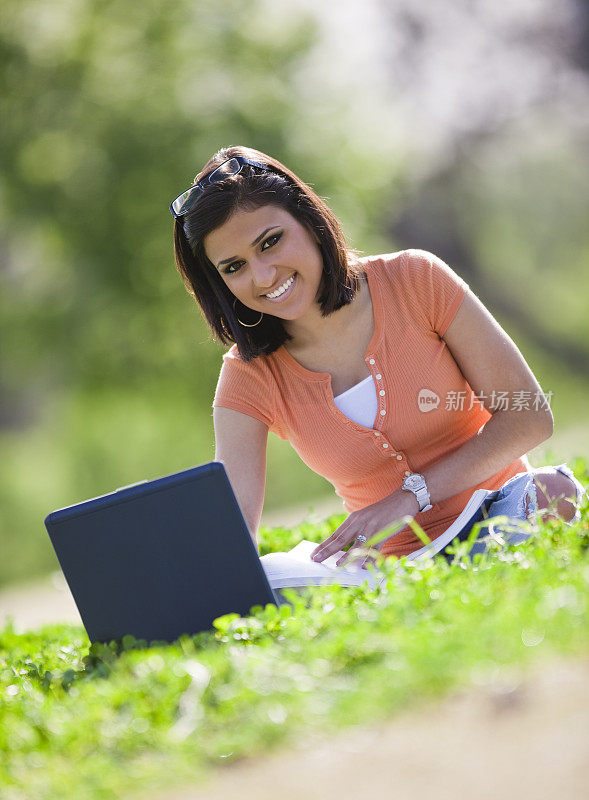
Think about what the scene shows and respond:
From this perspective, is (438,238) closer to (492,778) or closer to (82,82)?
(82,82)

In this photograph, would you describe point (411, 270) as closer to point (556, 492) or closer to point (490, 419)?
point (490, 419)

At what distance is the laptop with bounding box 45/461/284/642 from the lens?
2543mm

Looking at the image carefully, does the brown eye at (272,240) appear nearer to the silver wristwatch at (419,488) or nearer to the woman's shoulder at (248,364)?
the woman's shoulder at (248,364)

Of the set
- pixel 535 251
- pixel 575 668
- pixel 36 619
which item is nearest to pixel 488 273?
pixel 535 251

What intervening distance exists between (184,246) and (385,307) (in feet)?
2.38

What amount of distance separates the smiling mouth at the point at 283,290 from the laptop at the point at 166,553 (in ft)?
2.85

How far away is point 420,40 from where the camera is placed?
724 inches

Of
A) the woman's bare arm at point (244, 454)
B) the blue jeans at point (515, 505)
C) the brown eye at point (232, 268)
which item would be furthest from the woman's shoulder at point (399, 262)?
the blue jeans at point (515, 505)

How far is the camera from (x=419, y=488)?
309 centimetres

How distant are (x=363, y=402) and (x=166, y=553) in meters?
1.00

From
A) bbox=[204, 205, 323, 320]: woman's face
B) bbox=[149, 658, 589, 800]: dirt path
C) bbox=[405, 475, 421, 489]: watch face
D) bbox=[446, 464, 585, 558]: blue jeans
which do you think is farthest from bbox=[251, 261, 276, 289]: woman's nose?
bbox=[149, 658, 589, 800]: dirt path

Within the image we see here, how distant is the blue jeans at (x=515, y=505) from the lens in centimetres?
291
